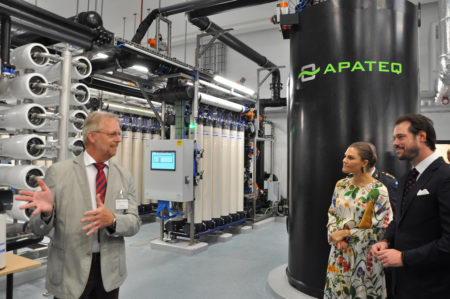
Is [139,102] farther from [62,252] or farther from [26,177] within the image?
[62,252]

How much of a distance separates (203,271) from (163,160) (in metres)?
2.06

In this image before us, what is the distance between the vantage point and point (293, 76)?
4.12 metres

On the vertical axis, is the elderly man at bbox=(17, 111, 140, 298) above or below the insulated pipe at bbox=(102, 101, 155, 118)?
below

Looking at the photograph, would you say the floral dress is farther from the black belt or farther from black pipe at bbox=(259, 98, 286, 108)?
black pipe at bbox=(259, 98, 286, 108)

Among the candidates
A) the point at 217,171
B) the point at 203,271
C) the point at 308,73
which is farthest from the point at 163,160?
the point at 308,73

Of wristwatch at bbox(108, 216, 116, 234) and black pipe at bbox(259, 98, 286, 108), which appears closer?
wristwatch at bbox(108, 216, 116, 234)

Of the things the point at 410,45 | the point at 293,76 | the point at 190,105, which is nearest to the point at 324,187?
the point at 293,76

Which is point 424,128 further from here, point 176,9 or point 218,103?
point 218,103

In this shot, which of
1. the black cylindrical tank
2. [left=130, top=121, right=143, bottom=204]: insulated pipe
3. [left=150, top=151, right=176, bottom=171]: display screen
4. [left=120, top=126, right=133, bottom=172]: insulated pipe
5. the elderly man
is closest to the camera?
the elderly man

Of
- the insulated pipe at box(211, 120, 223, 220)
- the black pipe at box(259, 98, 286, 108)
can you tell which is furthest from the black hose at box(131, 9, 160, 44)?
the black pipe at box(259, 98, 286, 108)

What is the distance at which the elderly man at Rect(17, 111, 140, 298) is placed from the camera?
5.98 feet

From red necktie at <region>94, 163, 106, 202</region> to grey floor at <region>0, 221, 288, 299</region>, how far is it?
238cm

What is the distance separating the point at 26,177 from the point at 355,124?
3.16 m

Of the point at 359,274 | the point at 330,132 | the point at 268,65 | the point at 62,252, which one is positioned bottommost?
the point at 359,274
